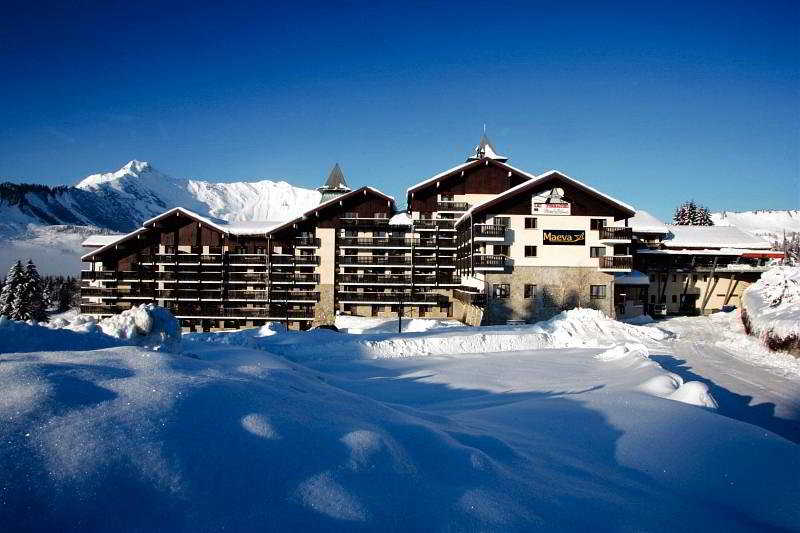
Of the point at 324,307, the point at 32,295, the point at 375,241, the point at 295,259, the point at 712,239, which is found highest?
the point at 712,239

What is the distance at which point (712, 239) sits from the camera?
46.6 meters

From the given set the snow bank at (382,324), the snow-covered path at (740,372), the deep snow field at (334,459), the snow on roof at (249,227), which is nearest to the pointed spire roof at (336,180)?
the snow on roof at (249,227)

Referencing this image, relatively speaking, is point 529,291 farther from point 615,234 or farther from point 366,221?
point 366,221

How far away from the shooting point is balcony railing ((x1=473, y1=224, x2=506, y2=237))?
35.2 metres

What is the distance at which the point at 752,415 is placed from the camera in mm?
13336

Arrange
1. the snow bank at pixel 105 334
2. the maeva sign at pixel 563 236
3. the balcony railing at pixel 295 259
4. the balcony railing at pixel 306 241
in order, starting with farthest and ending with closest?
1. the balcony railing at pixel 306 241
2. the balcony railing at pixel 295 259
3. the maeva sign at pixel 563 236
4. the snow bank at pixel 105 334

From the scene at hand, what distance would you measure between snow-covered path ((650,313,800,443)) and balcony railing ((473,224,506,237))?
1363 centimetres

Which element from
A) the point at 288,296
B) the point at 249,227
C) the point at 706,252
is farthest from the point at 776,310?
the point at 249,227

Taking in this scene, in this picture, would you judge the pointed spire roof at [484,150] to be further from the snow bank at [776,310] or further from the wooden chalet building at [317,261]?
the snow bank at [776,310]

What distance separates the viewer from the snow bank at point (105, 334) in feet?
34.1

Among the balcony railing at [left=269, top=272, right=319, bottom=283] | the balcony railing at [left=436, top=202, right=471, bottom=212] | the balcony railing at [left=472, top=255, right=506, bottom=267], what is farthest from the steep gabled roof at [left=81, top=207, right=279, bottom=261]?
the balcony railing at [left=472, top=255, right=506, bottom=267]

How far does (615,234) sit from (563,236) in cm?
391

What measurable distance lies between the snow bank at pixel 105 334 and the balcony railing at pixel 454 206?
3266 centimetres

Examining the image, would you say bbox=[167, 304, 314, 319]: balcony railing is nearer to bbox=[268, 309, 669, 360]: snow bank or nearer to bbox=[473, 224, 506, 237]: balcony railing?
bbox=[473, 224, 506, 237]: balcony railing
